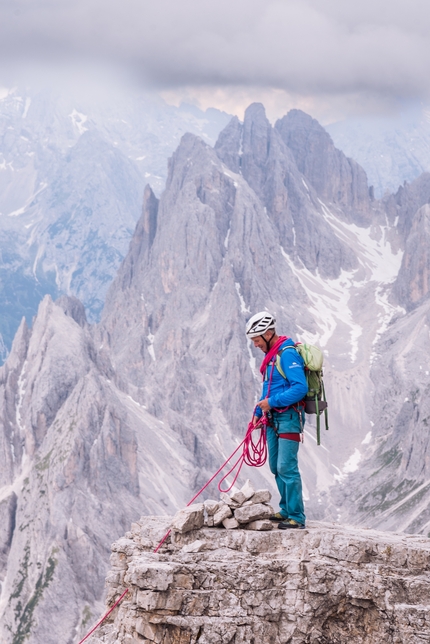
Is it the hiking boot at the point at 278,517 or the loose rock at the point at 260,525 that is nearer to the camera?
the loose rock at the point at 260,525

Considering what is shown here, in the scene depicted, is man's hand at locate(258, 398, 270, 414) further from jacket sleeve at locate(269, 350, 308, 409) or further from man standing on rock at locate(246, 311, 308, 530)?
jacket sleeve at locate(269, 350, 308, 409)

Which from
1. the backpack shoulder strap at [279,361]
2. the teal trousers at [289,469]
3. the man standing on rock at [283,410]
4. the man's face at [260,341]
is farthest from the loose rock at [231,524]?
the man's face at [260,341]

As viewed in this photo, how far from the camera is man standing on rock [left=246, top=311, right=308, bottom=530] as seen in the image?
21.2m

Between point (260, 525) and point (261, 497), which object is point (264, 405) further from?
point (260, 525)

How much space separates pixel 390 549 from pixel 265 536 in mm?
2848

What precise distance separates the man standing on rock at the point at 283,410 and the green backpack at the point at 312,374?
0.39 feet

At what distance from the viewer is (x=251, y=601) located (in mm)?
18688

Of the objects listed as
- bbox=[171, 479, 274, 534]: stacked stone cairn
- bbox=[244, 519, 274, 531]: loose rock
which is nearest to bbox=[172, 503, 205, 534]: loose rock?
bbox=[171, 479, 274, 534]: stacked stone cairn

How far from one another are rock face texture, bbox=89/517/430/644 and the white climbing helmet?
5166 millimetres

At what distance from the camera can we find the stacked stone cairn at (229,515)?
67.2 feet

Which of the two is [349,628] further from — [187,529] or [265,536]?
[187,529]

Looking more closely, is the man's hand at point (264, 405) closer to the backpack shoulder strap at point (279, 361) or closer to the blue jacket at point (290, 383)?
the blue jacket at point (290, 383)

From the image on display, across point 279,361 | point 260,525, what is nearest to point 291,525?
point 260,525

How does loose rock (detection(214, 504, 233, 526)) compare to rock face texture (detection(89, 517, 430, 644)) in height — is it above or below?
above
